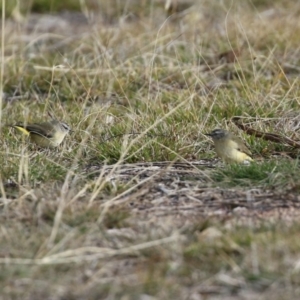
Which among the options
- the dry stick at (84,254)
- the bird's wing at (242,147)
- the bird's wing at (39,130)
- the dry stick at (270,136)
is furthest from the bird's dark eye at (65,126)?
the dry stick at (84,254)

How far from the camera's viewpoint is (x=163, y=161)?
6383 millimetres

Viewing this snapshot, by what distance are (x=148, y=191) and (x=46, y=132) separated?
1.54m

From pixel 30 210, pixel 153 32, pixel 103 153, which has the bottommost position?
pixel 153 32

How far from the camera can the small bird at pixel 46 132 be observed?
6871 mm

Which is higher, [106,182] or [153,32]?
[106,182]

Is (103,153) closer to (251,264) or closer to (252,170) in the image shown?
(252,170)

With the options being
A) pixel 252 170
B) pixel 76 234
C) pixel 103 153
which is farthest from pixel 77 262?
pixel 103 153

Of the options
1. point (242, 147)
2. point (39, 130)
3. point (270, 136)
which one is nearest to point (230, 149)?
point (242, 147)

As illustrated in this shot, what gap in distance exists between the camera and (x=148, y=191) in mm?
5688

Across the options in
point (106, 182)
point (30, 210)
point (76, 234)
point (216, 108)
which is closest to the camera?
point (76, 234)

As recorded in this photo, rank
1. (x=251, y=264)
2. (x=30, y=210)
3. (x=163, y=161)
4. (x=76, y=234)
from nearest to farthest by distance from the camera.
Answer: (x=251, y=264), (x=76, y=234), (x=30, y=210), (x=163, y=161)

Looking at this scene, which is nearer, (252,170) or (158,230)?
(158,230)

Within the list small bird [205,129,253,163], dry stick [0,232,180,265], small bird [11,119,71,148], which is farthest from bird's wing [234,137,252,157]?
dry stick [0,232,180,265]

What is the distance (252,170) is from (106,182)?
3.02 feet
